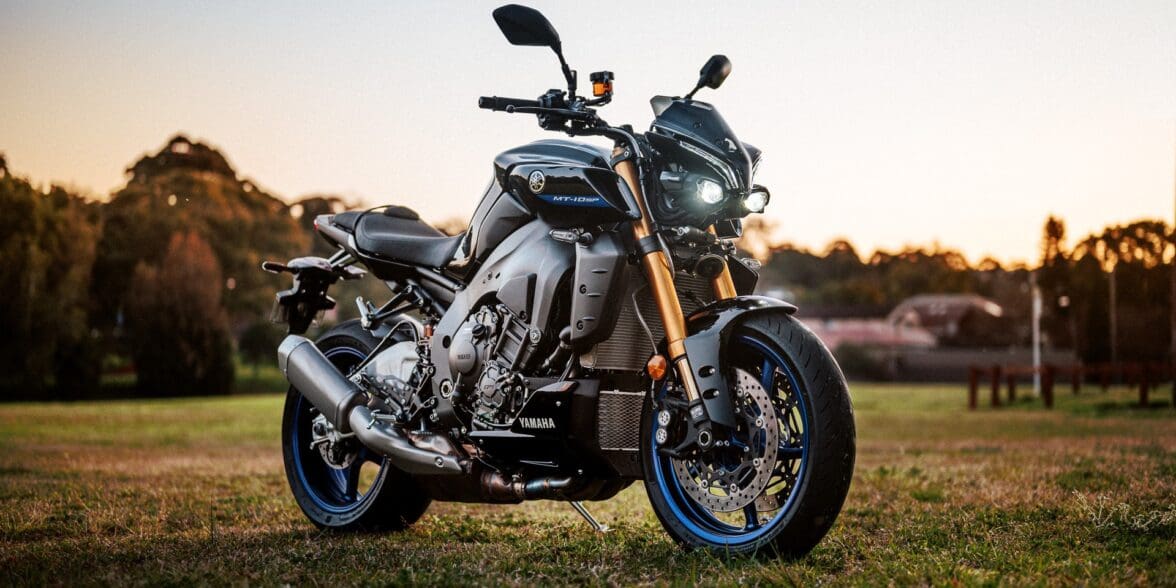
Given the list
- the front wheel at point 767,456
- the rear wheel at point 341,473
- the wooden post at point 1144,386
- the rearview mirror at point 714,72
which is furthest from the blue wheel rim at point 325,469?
the wooden post at point 1144,386

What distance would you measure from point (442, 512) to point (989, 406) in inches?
1078

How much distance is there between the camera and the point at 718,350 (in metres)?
4.36

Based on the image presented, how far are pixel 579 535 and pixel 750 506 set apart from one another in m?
1.29

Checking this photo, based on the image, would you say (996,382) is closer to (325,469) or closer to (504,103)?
(325,469)

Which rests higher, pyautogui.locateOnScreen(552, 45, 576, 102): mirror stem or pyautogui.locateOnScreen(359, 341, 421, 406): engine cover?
pyautogui.locateOnScreen(552, 45, 576, 102): mirror stem

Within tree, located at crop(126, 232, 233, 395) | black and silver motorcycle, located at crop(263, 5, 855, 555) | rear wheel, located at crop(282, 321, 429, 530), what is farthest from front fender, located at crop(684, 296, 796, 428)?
tree, located at crop(126, 232, 233, 395)

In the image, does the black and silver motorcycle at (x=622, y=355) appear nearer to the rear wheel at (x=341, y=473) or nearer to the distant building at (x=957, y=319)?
the rear wheel at (x=341, y=473)

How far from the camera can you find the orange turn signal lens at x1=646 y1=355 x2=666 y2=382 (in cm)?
456

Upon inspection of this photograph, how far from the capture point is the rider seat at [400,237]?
5730mm

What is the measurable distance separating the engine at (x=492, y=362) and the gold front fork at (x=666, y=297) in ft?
1.96

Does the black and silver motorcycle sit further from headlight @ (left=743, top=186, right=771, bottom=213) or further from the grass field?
the grass field

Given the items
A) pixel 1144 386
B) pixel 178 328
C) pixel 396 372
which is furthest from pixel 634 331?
pixel 178 328

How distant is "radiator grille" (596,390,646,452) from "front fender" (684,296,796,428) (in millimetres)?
409

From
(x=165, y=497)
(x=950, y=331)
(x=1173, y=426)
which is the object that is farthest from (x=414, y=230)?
(x=950, y=331)
